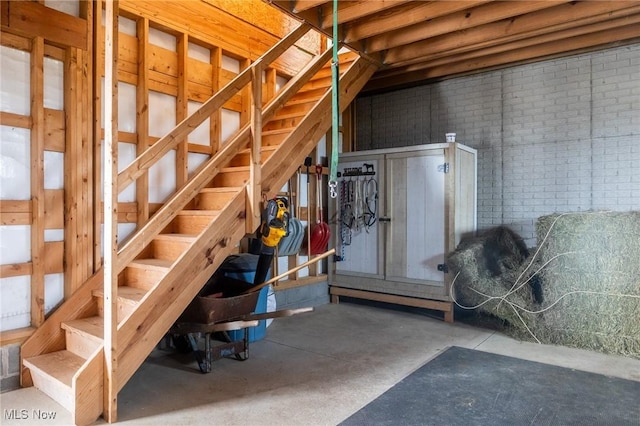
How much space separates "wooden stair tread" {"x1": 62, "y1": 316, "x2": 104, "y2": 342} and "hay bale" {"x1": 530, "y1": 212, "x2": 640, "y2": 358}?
397 cm

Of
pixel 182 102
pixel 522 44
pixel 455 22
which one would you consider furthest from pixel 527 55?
pixel 182 102

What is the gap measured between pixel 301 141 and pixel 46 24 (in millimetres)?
2260

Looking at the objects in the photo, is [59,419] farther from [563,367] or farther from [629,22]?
[629,22]

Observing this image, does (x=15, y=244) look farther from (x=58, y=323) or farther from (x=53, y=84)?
(x=53, y=84)

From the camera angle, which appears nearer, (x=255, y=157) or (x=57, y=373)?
(x=57, y=373)

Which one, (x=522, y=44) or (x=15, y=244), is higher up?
(x=522, y=44)

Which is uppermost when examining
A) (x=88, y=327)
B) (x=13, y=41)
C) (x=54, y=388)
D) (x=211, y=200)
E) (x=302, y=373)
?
(x=13, y=41)

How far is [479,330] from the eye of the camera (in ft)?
15.4

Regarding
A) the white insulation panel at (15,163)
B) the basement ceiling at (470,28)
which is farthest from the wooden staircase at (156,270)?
the white insulation panel at (15,163)

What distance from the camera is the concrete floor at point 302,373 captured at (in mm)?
2754

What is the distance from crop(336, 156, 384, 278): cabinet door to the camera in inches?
221

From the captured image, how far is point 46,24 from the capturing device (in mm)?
3256

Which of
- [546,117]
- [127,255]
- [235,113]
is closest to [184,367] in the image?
[127,255]
